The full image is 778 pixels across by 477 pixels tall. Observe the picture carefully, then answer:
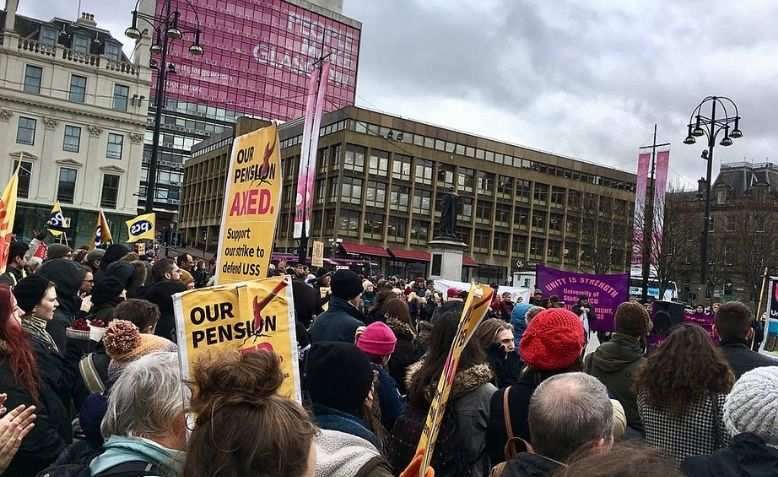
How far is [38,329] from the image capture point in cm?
452

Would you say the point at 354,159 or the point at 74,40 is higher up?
the point at 74,40

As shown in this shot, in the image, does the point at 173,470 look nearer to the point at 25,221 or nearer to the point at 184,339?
the point at 184,339

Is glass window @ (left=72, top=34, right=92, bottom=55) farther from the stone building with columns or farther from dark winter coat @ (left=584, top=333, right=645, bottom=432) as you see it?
dark winter coat @ (left=584, top=333, right=645, bottom=432)

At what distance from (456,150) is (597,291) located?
5642 centimetres

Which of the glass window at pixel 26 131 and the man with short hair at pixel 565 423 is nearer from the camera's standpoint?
the man with short hair at pixel 565 423

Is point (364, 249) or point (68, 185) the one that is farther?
point (364, 249)

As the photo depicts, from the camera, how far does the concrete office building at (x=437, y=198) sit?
195 feet

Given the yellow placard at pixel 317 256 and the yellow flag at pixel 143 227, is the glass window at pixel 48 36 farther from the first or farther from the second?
the yellow flag at pixel 143 227

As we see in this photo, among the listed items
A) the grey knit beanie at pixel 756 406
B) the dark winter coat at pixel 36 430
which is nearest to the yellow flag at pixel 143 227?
the dark winter coat at pixel 36 430

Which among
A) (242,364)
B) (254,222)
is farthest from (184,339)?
(254,222)

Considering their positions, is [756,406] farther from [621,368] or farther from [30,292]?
[30,292]

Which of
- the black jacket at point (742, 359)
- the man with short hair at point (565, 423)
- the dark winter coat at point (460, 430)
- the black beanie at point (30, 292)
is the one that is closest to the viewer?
the man with short hair at point (565, 423)

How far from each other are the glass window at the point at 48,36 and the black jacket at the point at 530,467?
6055 cm

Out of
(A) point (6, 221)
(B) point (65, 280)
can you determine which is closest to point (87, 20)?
(A) point (6, 221)
